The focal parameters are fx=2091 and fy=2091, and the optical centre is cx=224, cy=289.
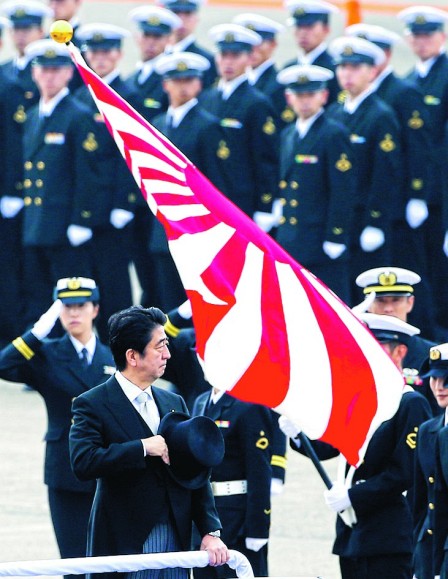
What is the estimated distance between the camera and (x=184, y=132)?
529 inches

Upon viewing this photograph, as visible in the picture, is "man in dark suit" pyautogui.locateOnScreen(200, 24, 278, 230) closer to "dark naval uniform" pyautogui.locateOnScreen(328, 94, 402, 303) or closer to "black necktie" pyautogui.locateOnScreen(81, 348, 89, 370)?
"dark naval uniform" pyautogui.locateOnScreen(328, 94, 402, 303)

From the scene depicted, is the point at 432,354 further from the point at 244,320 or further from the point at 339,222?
the point at 339,222

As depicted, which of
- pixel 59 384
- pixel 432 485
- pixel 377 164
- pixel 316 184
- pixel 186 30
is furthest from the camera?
pixel 186 30

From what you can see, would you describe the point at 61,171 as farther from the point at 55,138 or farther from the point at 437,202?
the point at 437,202

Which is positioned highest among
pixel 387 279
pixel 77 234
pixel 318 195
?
pixel 318 195

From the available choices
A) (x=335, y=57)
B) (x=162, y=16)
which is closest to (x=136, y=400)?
(x=335, y=57)

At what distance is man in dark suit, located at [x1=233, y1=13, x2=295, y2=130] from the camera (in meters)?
14.4

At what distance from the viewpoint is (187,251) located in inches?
284

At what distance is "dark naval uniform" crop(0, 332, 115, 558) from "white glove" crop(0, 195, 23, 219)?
4978mm

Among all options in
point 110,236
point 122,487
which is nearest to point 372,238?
point 110,236

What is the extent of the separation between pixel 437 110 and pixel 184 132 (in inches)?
64.8

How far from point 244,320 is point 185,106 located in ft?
21.4

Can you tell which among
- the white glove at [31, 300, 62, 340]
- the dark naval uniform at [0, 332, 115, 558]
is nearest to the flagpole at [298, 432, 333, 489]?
the dark naval uniform at [0, 332, 115, 558]

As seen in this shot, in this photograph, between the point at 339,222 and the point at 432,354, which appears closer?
the point at 432,354
